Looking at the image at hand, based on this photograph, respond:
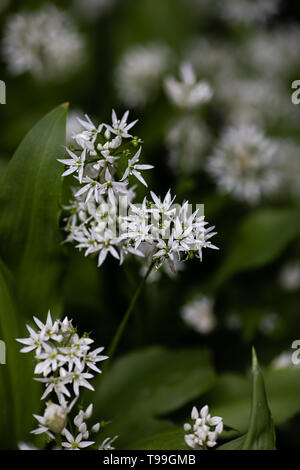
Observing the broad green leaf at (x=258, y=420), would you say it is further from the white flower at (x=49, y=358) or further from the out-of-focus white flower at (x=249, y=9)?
the out-of-focus white flower at (x=249, y=9)

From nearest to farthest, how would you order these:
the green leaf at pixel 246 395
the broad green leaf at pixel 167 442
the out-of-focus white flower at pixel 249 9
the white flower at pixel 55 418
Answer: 1. the white flower at pixel 55 418
2. the broad green leaf at pixel 167 442
3. the green leaf at pixel 246 395
4. the out-of-focus white flower at pixel 249 9

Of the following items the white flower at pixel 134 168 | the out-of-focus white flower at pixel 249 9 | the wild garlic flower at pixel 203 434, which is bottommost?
the wild garlic flower at pixel 203 434

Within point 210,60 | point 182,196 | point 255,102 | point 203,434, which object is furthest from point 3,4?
point 203,434

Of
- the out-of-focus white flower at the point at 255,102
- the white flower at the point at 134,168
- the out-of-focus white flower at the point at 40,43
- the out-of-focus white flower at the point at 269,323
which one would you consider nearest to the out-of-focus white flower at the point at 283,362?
the out-of-focus white flower at the point at 269,323

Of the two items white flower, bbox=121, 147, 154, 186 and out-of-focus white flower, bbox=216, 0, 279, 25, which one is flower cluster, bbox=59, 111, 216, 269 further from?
out-of-focus white flower, bbox=216, 0, 279, 25

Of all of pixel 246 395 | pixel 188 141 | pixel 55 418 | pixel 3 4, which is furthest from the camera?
pixel 3 4

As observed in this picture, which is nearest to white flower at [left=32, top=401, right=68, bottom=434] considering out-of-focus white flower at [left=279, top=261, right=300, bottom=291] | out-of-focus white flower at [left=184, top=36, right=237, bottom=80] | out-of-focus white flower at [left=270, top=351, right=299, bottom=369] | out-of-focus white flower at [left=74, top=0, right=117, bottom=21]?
out-of-focus white flower at [left=270, top=351, right=299, bottom=369]

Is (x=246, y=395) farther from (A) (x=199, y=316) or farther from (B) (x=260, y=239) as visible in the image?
(B) (x=260, y=239)
